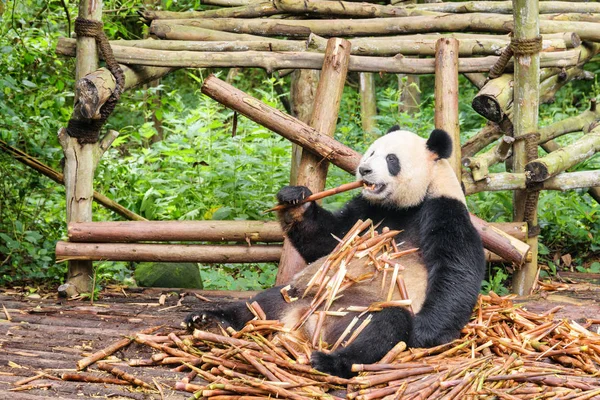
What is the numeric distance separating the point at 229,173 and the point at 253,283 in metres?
1.73

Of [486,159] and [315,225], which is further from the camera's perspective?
[486,159]

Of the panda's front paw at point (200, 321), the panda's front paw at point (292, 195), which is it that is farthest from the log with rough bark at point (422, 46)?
the panda's front paw at point (200, 321)

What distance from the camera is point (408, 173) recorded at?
4121 millimetres

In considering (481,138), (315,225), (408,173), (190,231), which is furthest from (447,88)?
(190,231)

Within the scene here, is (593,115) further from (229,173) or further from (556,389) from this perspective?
(556,389)

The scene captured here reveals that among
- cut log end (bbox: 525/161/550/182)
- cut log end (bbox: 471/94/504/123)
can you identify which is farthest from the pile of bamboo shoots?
cut log end (bbox: 471/94/504/123)

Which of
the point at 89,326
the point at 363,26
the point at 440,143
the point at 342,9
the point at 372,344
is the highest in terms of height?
the point at 342,9

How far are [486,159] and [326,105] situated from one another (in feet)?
3.62

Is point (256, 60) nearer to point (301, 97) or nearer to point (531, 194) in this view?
point (301, 97)

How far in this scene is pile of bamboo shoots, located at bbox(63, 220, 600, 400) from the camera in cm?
315

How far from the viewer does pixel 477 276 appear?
384 centimetres

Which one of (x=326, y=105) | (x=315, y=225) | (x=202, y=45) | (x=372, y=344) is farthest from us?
(x=202, y=45)

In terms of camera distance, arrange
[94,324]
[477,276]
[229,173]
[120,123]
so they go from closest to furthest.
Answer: [477,276]
[94,324]
[229,173]
[120,123]

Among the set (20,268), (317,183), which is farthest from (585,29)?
(20,268)
